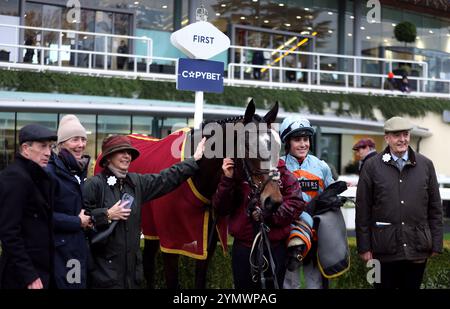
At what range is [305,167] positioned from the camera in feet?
15.2

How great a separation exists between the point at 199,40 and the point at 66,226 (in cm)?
327

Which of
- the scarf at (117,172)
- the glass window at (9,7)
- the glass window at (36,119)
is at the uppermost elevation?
the glass window at (9,7)

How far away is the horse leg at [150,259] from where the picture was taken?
19.7ft

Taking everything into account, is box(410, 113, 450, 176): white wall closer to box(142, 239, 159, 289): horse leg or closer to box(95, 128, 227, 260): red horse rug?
box(142, 239, 159, 289): horse leg

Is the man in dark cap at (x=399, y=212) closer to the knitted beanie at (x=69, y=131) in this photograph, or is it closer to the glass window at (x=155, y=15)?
the knitted beanie at (x=69, y=131)

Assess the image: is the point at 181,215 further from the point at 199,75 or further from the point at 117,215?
the point at 199,75

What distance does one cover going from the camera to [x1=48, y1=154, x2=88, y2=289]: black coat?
3.89 m

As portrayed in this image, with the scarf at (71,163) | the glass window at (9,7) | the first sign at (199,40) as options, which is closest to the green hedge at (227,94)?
the glass window at (9,7)

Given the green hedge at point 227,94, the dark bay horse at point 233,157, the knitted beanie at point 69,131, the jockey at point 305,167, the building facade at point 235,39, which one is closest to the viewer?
the dark bay horse at point 233,157

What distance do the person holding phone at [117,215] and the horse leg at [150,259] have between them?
5.39 ft

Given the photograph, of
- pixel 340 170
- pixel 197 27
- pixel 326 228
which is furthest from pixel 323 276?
pixel 340 170

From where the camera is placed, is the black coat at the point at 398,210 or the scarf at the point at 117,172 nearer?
the scarf at the point at 117,172

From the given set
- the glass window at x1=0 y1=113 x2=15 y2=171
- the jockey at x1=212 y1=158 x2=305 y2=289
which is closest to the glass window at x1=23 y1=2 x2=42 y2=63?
the glass window at x1=0 y1=113 x2=15 y2=171

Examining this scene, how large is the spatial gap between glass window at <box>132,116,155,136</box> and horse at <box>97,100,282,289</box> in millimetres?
11437
